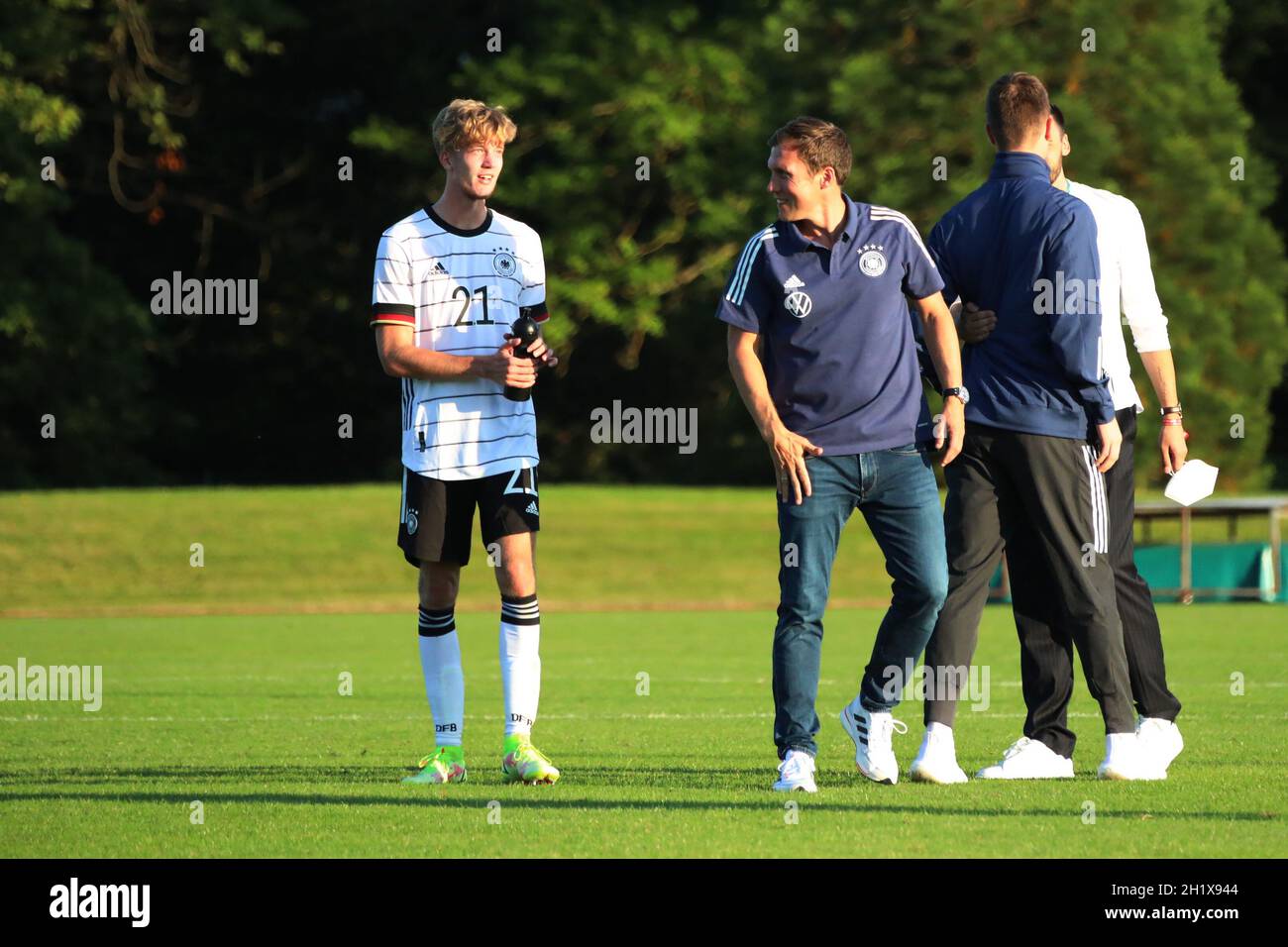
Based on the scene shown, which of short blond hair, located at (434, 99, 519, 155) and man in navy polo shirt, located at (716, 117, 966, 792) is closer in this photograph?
man in navy polo shirt, located at (716, 117, 966, 792)

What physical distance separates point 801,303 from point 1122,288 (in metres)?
1.63

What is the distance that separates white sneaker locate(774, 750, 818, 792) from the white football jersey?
1563mm

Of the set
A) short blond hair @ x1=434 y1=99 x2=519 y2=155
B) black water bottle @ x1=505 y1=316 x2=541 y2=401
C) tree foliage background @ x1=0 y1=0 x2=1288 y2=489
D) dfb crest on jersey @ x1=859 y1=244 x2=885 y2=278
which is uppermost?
tree foliage background @ x1=0 y1=0 x2=1288 y2=489

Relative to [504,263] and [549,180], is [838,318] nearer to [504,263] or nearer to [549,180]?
[504,263]

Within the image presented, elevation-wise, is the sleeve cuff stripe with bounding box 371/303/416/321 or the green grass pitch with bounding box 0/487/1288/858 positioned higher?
the sleeve cuff stripe with bounding box 371/303/416/321

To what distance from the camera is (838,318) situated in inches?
279

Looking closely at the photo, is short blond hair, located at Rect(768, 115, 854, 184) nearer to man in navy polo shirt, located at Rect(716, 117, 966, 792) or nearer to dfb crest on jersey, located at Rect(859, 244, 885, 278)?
man in navy polo shirt, located at Rect(716, 117, 966, 792)

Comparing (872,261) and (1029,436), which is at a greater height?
(872,261)

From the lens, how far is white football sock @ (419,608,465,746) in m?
7.65

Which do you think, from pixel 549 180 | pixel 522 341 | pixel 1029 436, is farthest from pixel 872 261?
pixel 549 180

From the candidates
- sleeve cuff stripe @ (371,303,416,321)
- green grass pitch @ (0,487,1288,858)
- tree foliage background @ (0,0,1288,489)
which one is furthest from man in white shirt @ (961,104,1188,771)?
tree foliage background @ (0,0,1288,489)

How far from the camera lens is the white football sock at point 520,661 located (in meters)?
7.66

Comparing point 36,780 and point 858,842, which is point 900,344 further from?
point 36,780
